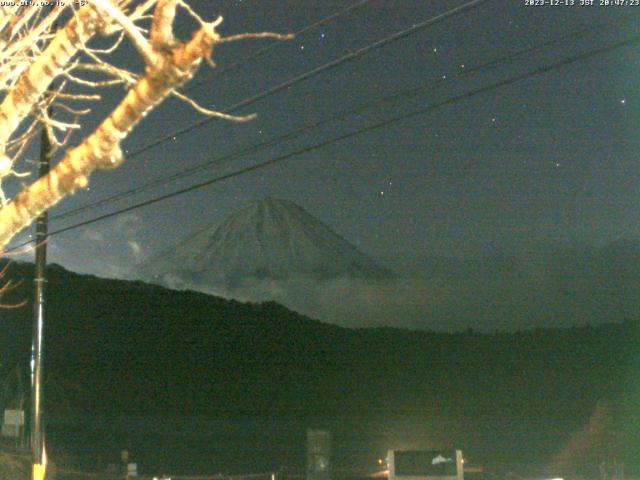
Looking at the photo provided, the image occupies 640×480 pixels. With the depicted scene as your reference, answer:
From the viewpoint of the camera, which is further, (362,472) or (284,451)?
(284,451)

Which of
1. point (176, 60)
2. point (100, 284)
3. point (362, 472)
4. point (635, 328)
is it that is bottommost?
point (362, 472)

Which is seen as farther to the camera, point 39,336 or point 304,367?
point 304,367

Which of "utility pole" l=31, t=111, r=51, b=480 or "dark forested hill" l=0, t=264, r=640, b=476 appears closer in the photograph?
"utility pole" l=31, t=111, r=51, b=480

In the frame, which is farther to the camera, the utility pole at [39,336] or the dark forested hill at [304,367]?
the dark forested hill at [304,367]

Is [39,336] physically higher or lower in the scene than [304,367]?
lower

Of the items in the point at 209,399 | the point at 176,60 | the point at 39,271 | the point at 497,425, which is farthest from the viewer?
the point at 209,399

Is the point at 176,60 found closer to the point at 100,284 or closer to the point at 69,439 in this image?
the point at 69,439

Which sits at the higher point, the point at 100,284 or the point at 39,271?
the point at 100,284

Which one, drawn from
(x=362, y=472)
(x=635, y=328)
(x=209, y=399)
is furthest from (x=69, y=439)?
(x=635, y=328)
